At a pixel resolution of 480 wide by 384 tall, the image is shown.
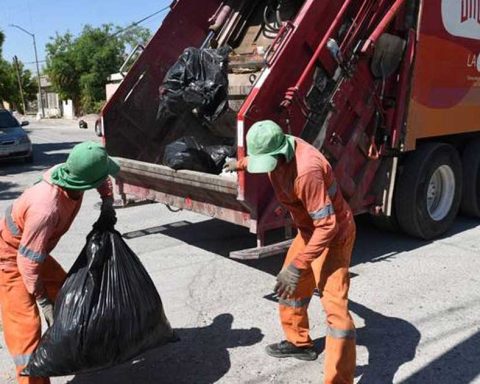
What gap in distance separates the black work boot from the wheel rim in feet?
9.28

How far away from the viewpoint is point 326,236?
2.71m

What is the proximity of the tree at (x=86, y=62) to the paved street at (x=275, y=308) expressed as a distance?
28.7 meters

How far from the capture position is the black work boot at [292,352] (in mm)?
3322

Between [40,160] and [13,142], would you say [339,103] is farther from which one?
[40,160]

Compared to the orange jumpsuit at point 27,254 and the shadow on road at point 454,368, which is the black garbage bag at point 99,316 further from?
the shadow on road at point 454,368

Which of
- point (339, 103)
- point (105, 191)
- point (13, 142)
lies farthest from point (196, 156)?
point (13, 142)

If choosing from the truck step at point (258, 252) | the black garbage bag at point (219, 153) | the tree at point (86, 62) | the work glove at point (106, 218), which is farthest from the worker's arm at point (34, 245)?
the tree at point (86, 62)

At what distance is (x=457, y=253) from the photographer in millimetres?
5242

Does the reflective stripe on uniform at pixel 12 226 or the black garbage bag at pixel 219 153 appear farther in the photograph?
the black garbage bag at pixel 219 153

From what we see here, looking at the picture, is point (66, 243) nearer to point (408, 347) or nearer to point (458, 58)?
point (408, 347)

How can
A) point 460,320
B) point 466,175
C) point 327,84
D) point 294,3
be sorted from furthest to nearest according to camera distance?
point 466,175 → point 294,3 → point 327,84 → point 460,320

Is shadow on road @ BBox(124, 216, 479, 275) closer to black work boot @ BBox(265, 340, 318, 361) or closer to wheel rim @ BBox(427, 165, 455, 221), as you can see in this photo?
wheel rim @ BBox(427, 165, 455, 221)

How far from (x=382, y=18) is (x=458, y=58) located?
45.4 inches

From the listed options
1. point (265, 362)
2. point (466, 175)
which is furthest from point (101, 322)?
point (466, 175)
